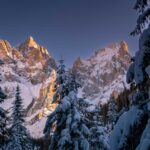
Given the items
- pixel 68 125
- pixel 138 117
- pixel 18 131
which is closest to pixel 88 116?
pixel 68 125

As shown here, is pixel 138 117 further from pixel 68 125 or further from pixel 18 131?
pixel 18 131

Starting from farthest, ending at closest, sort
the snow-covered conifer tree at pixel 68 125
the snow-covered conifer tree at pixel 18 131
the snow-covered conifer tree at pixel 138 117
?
the snow-covered conifer tree at pixel 18 131 → the snow-covered conifer tree at pixel 68 125 → the snow-covered conifer tree at pixel 138 117

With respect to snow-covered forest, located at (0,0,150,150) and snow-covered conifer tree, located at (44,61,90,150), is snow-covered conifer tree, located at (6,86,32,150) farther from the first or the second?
snow-covered conifer tree, located at (44,61,90,150)

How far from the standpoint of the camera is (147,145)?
4402 mm

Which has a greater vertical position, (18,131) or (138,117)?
(18,131)

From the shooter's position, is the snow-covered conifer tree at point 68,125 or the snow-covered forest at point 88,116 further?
the snow-covered conifer tree at point 68,125

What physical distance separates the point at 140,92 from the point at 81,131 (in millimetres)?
12807

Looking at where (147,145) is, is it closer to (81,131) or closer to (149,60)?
(149,60)

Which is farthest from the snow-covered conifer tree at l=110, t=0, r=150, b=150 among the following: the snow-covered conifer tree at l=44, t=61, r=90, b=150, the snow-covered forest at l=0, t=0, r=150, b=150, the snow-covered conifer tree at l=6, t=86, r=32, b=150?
A: the snow-covered conifer tree at l=6, t=86, r=32, b=150

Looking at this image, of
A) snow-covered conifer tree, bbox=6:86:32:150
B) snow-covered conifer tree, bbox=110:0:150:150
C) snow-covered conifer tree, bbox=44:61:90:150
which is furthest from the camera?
snow-covered conifer tree, bbox=6:86:32:150

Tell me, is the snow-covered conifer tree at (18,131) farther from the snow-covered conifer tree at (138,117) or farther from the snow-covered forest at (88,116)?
the snow-covered conifer tree at (138,117)

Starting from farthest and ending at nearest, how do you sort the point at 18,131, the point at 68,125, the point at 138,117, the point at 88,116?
the point at 18,131 → the point at 88,116 → the point at 68,125 → the point at 138,117

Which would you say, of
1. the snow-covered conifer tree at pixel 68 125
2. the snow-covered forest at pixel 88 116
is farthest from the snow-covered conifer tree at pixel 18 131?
the snow-covered conifer tree at pixel 68 125

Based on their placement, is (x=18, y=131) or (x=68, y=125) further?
(x=18, y=131)
